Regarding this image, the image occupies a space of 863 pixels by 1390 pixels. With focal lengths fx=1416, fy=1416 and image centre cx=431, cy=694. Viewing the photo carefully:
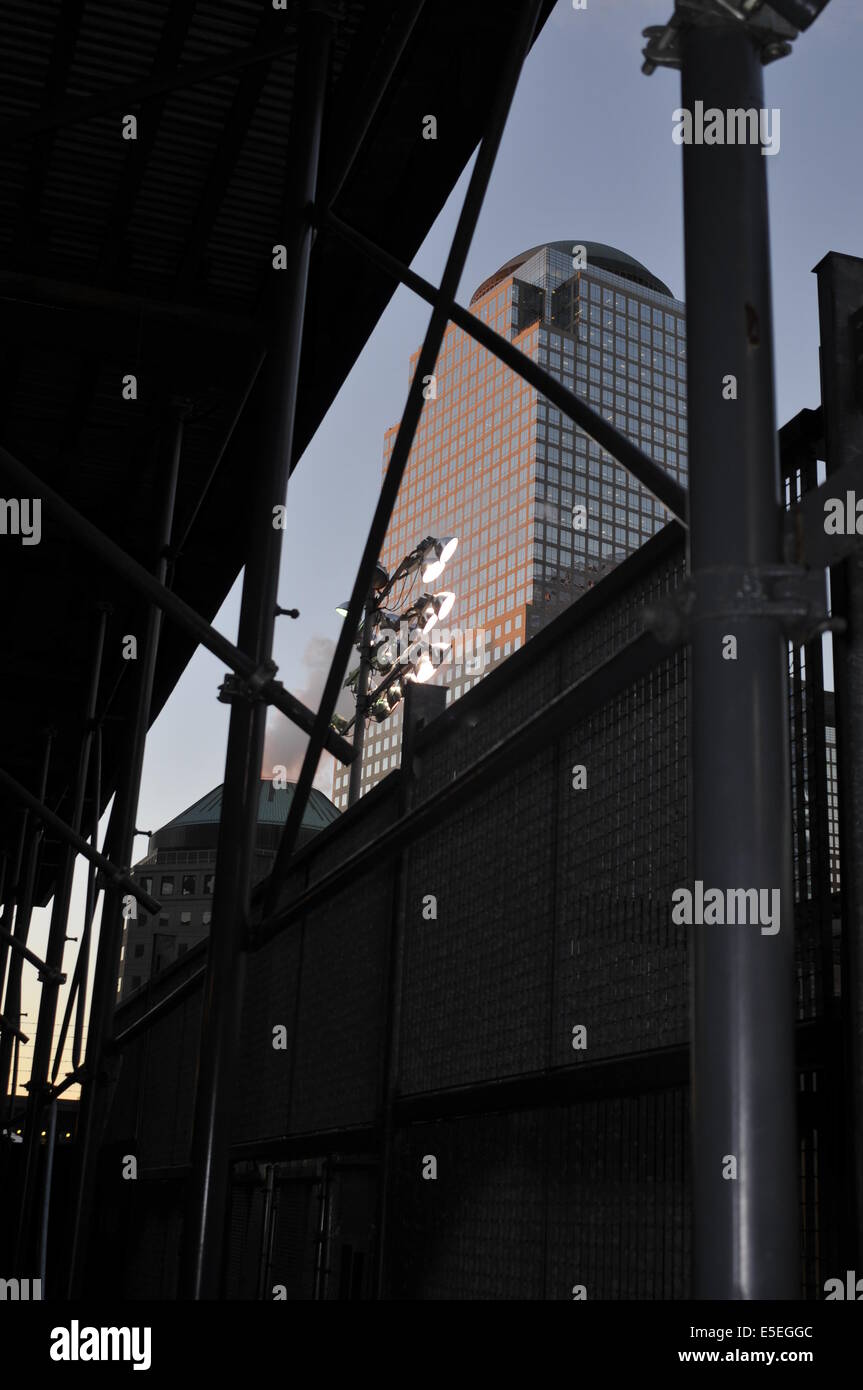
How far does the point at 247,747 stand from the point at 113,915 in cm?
583

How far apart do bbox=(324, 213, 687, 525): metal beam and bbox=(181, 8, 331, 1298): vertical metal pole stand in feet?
1.83

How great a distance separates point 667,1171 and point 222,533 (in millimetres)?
11772

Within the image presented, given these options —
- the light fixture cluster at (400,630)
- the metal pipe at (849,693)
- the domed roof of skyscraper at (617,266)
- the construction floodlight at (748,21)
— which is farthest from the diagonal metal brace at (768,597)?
the domed roof of skyscraper at (617,266)

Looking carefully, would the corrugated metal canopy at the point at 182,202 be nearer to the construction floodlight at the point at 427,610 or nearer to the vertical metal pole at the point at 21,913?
the vertical metal pole at the point at 21,913

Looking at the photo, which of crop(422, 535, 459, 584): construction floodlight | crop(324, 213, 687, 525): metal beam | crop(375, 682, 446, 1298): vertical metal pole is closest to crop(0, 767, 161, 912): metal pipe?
crop(375, 682, 446, 1298): vertical metal pole

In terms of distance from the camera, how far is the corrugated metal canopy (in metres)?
8.53

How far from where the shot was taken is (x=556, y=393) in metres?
6.39

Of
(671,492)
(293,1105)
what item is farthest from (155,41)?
(293,1105)

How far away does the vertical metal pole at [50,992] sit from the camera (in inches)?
712

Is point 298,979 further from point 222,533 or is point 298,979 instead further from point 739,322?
point 739,322

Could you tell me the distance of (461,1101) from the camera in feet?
21.0

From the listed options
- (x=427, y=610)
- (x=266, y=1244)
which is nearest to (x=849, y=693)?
(x=266, y=1244)

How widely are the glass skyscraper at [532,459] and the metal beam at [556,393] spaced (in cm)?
11988

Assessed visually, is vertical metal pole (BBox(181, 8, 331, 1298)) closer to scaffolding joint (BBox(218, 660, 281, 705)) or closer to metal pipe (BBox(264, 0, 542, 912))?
scaffolding joint (BBox(218, 660, 281, 705))
